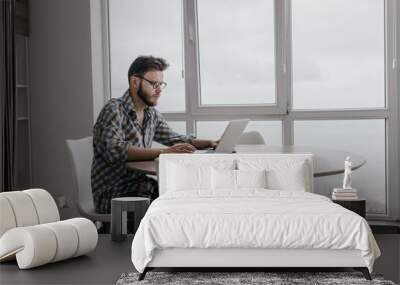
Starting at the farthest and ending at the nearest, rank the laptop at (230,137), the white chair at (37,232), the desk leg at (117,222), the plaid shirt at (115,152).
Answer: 1. the plaid shirt at (115,152)
2. the laptop at (230,137)
3. the desk leg at (117,222)
4. the white chair at (37,232)

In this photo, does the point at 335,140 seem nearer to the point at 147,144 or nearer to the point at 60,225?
the point at 147,144

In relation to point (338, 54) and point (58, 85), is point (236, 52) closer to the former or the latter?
point (338, 54)

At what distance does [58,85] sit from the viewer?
7160 mm

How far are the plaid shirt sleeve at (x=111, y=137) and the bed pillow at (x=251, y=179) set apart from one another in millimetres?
1248

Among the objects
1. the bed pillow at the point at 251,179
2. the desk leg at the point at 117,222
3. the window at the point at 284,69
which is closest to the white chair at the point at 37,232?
the desk leg at the point at 117,222

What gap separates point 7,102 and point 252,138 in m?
2.13

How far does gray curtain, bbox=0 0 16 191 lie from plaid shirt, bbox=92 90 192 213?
0.89 m

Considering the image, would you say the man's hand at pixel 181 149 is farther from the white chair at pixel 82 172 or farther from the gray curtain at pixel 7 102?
the gray curtain at pixel 7 102

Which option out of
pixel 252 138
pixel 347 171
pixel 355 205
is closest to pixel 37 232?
pixel 347 171

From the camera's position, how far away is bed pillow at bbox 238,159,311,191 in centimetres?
516

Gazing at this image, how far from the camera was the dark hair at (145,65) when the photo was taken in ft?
23.7

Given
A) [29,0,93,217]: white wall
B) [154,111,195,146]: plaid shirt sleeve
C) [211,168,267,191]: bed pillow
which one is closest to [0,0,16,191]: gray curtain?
[29,0,93,217]: white wall

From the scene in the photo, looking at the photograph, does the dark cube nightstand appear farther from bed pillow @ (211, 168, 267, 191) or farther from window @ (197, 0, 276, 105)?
window @ (197, 0, 276, 105)

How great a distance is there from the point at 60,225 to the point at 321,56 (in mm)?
3399
